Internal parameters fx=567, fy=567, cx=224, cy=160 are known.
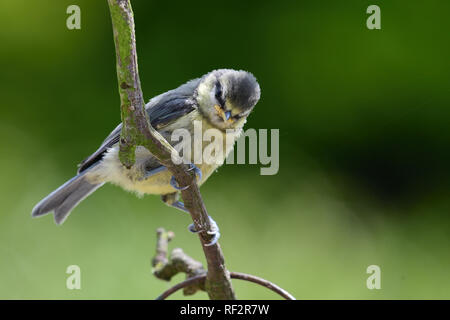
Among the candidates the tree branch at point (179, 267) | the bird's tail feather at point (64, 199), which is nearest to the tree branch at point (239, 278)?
the tree branch at point (179, 267)

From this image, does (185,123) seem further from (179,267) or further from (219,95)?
(179,267)

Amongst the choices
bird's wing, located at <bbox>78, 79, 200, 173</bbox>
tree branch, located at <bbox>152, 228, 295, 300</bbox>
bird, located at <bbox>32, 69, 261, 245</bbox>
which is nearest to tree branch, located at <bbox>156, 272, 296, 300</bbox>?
tree branch, located at <bbox>152, 228, 295, 300</bbox>

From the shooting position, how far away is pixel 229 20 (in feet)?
11.3

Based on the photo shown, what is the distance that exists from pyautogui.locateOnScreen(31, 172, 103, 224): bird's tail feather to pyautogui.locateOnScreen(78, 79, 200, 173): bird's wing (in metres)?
0.15

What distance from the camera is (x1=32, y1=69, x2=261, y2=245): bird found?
2.60 meters

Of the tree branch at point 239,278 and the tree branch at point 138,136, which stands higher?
the tree branch at point 138,136

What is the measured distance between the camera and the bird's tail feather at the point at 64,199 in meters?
2.98

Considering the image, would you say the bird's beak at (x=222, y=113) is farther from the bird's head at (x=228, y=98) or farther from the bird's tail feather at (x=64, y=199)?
the bird's tail feather at (x=64, y=199)

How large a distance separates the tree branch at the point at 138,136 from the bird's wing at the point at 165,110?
74 centimetres

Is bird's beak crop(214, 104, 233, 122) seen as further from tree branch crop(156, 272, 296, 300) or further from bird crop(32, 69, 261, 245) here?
tree branch crop(156, 272, 296, 300)

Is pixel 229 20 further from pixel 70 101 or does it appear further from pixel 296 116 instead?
pixel 70 101

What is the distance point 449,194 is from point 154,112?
1.77 m

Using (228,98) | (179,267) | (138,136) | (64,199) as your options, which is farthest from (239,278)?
(64,199)

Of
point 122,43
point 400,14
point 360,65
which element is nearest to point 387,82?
point 360,65
